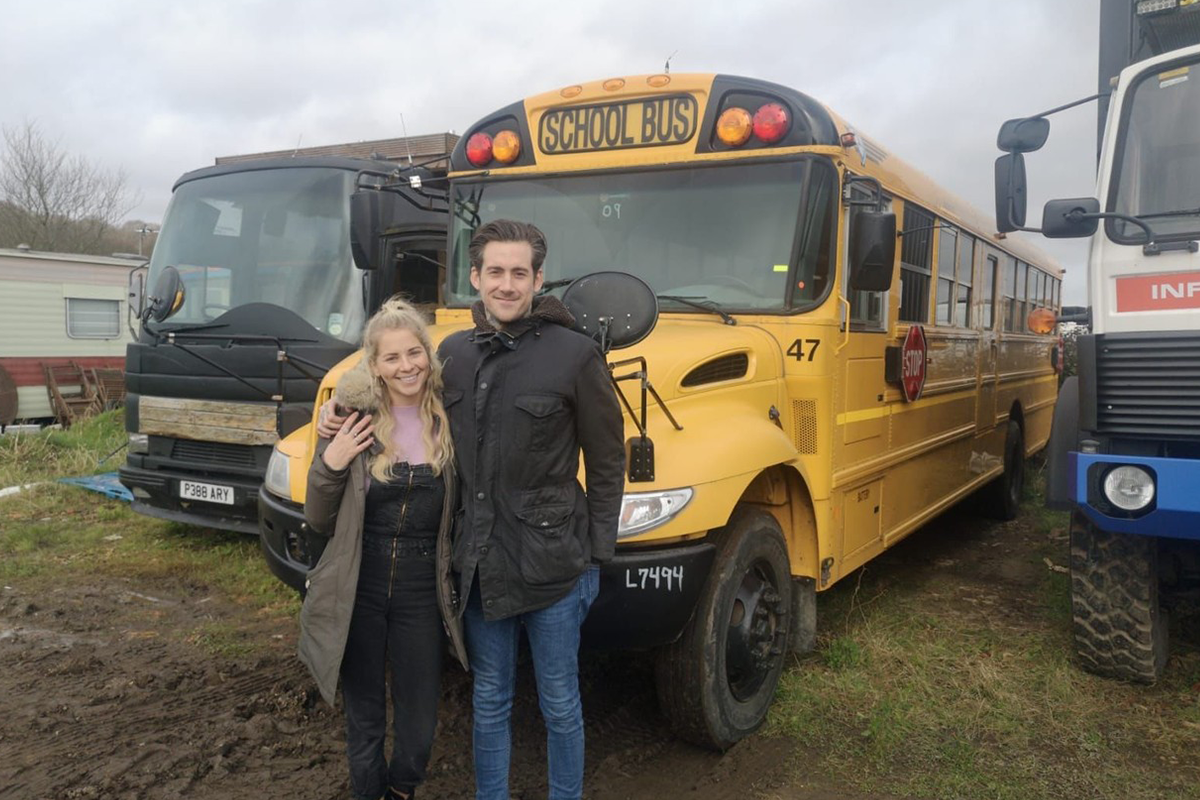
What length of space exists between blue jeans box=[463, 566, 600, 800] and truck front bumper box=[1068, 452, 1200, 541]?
2207mm

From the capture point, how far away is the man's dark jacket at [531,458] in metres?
2.58

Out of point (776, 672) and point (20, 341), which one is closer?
point (776, 672)

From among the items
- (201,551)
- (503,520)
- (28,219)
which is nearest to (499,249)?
(503,520)

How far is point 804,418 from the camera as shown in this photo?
4.11 m

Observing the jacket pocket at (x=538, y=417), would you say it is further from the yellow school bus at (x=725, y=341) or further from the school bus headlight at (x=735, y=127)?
the school bus headlight at (x=735, y=127)

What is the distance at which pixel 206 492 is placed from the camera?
637 cm

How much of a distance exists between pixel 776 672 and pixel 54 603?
4382 mm

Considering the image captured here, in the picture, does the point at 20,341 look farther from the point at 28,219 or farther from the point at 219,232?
the point at 28,219

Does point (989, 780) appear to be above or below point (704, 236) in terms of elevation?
below

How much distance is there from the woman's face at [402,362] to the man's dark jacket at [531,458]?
0.13m

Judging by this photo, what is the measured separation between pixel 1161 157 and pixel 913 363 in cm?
163

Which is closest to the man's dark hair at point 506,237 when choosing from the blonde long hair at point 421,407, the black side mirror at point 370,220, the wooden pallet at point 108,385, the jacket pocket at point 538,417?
the blonde long hair at point 421,407

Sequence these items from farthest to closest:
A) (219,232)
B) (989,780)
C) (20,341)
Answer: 1. (20,341)
2. (219,232)
3. (989,780)

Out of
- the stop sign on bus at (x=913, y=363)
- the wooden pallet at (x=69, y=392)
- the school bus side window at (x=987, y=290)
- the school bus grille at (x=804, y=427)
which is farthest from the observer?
the wooden pallet at (x=69, y=392)
